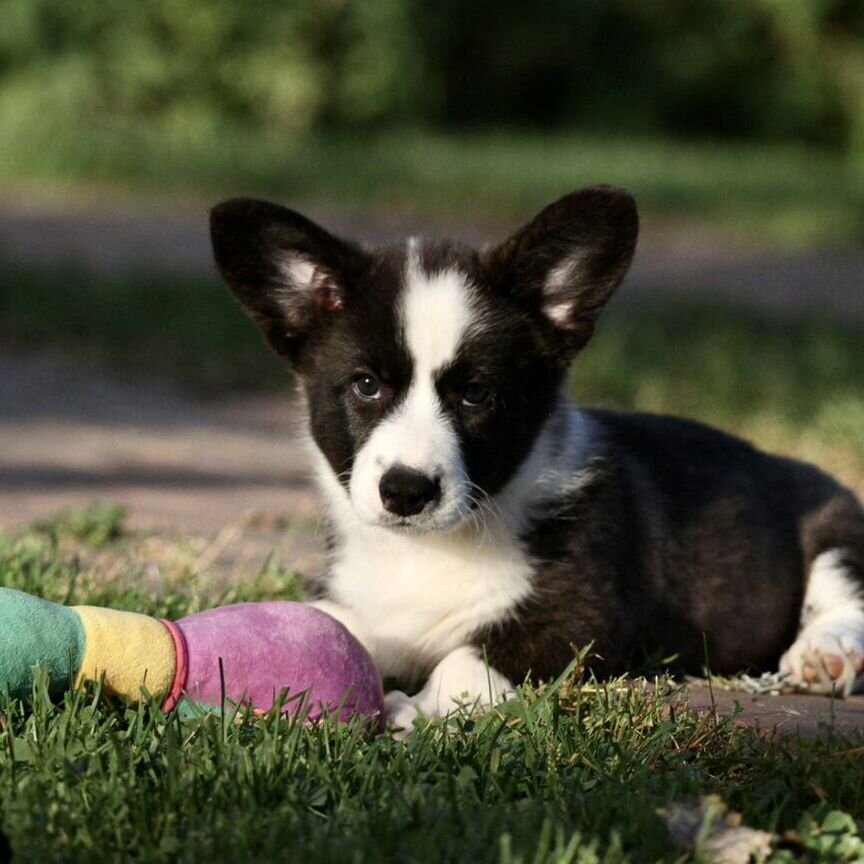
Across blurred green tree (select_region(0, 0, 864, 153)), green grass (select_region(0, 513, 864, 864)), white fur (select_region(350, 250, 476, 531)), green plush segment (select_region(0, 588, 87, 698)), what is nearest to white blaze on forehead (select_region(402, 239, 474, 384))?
white fur (select_region(350, 250, 476, 531))

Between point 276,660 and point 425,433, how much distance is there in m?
0.64

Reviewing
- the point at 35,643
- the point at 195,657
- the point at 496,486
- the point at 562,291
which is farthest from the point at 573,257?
the point at 35,643

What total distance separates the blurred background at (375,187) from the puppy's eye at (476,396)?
155cm

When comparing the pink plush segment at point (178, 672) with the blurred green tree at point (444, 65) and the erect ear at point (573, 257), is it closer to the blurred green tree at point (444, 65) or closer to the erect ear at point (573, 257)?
the erect ear at point (573, 257)

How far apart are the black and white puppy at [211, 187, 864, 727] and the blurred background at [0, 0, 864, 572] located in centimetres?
124

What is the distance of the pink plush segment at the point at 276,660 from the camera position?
349 centimetres

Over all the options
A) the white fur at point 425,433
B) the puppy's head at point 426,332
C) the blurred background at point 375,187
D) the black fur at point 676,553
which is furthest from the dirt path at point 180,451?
the white fur at point 425,433

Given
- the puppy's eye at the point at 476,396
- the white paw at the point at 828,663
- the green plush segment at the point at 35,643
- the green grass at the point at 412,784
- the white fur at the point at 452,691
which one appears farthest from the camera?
the white paw at the point at 828,663

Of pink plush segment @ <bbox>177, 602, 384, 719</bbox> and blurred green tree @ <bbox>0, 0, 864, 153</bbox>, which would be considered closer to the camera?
pink plush segment @ <bbox>177, 602, 384, 719</bbox>

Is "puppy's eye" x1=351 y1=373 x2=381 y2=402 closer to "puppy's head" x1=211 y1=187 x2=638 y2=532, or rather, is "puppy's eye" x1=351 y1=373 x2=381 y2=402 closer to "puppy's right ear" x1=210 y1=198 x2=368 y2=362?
"puppy's head" x1=211 y1=187 x2=638 y2=532

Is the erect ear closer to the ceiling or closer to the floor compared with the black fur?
closer to the ceiling

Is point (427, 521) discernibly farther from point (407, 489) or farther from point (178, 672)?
point (178, 672)

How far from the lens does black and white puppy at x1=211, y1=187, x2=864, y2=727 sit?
13.0 ft

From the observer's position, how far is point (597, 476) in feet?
14.3
